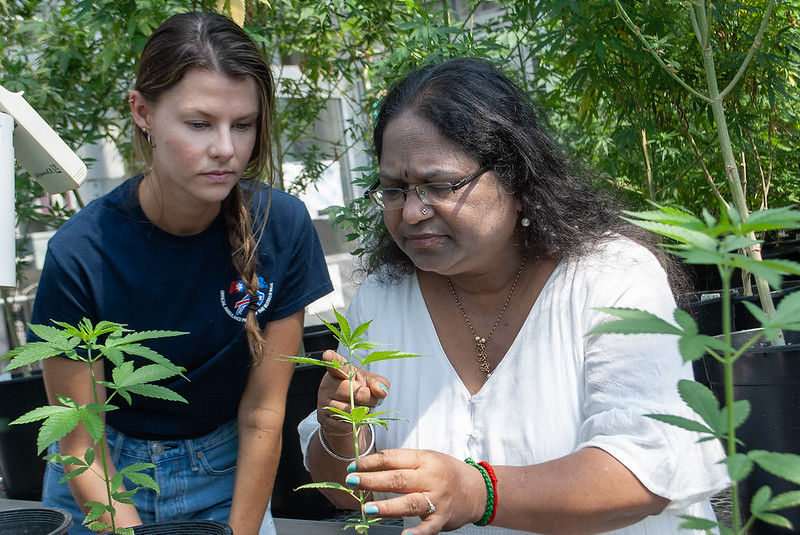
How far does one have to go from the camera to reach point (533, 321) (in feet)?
5.13

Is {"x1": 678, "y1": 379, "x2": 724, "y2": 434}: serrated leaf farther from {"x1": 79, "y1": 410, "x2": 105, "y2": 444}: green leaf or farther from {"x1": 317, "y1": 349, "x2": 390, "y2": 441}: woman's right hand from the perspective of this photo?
{"x1": 79, "y1": 410, "x2": 105, "y2": 444}: green leaf

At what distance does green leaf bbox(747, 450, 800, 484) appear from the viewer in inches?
25.0

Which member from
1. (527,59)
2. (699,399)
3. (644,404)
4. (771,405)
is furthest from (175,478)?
(527,59)

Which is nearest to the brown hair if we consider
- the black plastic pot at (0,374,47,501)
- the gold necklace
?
the gold necklace

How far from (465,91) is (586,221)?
36cm

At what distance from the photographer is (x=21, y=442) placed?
342 centimetres

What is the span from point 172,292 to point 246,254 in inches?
6.8

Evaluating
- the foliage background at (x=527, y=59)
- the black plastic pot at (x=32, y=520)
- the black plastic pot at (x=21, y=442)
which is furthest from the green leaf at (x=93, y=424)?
the black plastic pot at (x=21, y=442)

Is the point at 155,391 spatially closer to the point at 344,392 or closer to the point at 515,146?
the point at 344,392

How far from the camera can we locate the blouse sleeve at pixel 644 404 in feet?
4.23

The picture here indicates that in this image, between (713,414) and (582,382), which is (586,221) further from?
(713,414)

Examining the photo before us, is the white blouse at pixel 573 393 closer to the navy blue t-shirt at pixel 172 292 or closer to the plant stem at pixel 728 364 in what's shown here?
the navy blue t-shirt at pixel 172 292

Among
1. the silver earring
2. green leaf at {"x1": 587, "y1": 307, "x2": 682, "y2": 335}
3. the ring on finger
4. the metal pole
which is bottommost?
the ring on finger

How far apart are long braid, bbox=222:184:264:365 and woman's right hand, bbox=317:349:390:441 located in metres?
0.39
